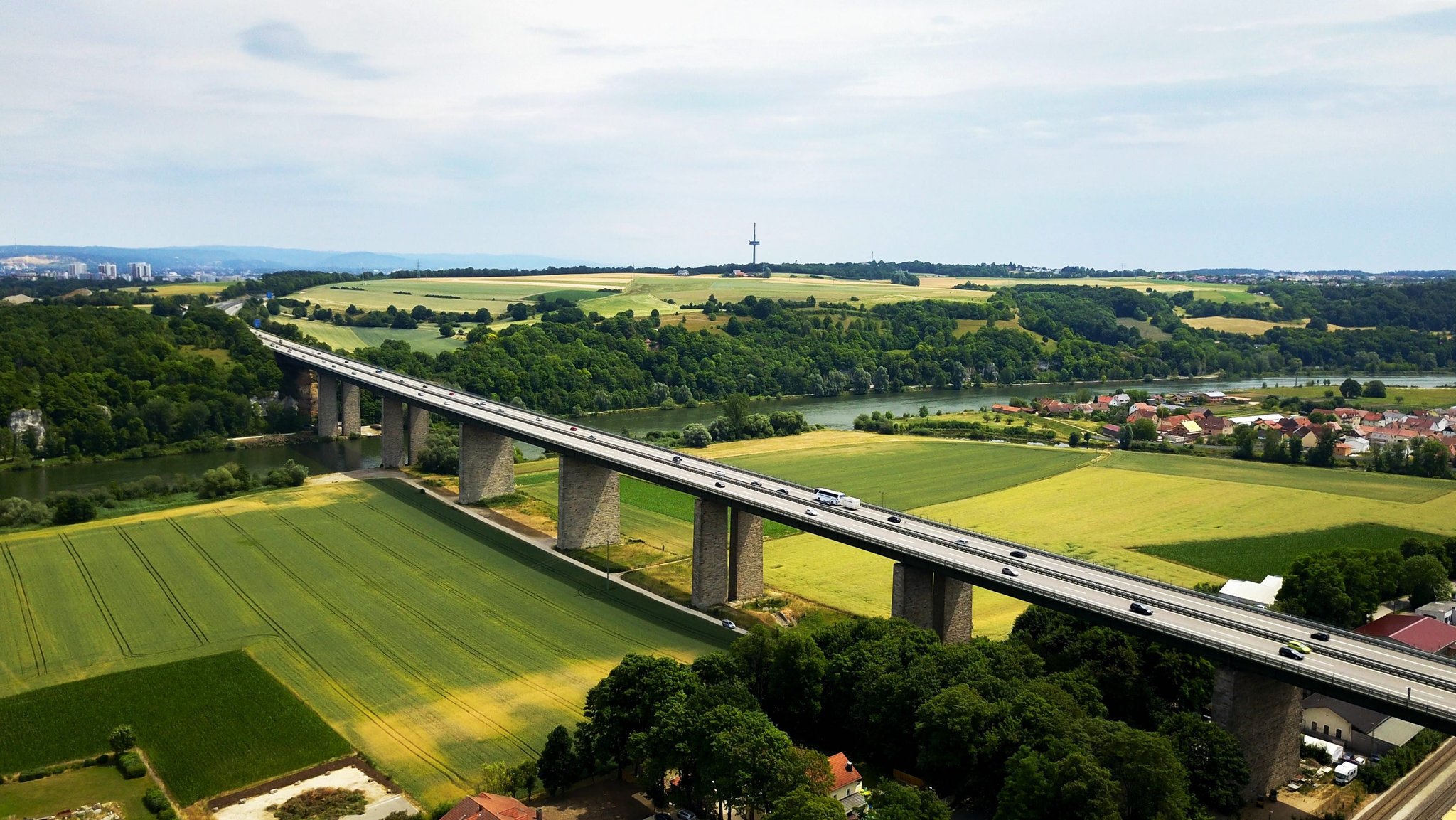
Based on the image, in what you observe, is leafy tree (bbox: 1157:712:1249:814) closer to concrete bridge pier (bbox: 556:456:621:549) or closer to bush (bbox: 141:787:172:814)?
bush (bbox: 141:787:172:814)

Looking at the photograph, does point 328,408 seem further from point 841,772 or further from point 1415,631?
point 1415,631

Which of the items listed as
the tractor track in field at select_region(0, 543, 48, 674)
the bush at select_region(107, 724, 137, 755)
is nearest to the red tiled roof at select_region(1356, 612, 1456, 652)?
the bush at select_region(107, 724, 137, 755)

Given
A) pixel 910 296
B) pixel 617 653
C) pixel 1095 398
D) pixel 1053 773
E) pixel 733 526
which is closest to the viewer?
pixel 1053 773

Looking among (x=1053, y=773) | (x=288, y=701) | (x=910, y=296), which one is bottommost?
(x=288, y=701)

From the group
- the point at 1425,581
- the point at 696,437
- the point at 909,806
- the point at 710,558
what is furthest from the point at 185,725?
the point at 696,437

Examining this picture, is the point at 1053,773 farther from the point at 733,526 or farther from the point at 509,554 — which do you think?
the point at 509,554

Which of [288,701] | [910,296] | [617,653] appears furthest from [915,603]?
[910,296]

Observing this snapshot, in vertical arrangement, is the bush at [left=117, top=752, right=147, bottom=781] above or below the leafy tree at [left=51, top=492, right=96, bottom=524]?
below
